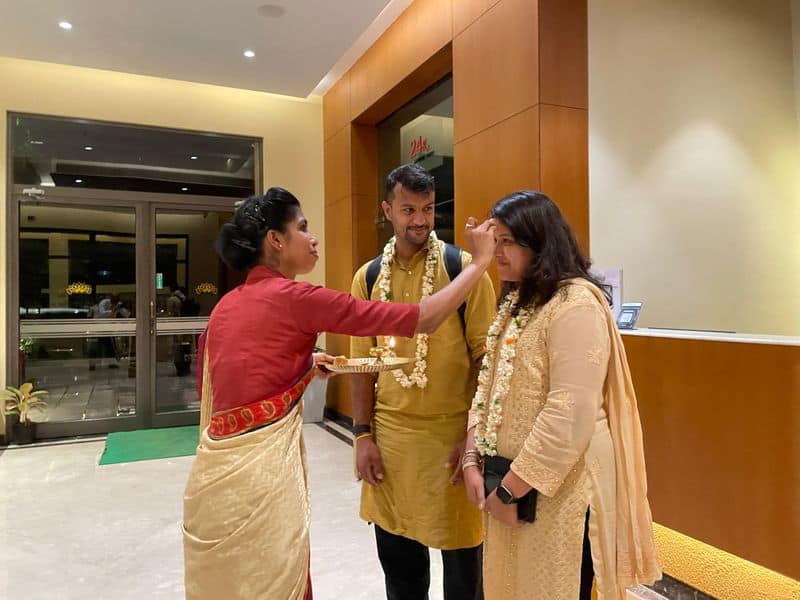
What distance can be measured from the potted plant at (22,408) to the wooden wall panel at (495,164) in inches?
181

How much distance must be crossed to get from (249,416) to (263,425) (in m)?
0.04

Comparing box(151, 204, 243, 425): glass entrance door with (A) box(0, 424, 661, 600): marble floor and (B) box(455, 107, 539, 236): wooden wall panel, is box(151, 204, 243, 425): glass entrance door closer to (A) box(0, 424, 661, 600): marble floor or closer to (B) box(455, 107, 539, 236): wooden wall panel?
(A) box(0, 424, 661, 600): marble floor

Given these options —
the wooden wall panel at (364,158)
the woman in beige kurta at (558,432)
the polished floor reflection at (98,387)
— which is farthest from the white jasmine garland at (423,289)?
the polished floor reflection at (98,387)

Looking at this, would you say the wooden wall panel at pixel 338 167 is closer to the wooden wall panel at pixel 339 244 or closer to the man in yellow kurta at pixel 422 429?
the wooden wall panel at pixel 339 244

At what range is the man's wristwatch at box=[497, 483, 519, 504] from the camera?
1.32 m


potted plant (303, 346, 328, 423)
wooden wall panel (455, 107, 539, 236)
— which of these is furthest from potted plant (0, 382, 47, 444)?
wooden wall panel (455, 107, 539, 236)

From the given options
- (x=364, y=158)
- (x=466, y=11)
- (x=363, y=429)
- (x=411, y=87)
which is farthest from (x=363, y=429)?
(x=364, y=158)

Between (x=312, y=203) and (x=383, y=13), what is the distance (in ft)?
8.30

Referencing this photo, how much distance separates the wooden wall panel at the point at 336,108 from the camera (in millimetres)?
6125

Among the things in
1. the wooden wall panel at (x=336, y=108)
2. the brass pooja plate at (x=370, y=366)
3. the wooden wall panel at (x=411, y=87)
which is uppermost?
the wooden wall panel at (x=336, y=108)

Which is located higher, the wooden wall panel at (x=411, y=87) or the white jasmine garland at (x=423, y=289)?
the wooden wall panel at (x=411, y=87)

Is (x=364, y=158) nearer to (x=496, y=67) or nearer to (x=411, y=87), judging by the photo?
(x=411, y=87)

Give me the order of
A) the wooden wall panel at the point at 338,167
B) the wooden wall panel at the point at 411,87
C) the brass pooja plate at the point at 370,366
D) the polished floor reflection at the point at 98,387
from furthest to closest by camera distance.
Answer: the wooden wall panel at the point at 338,167, the polished floor reflection at the point at 98,387, the wooden wall panel at the point at 411,87, the brass pooja plate at the point at 370,366

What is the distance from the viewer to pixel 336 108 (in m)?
6.41
